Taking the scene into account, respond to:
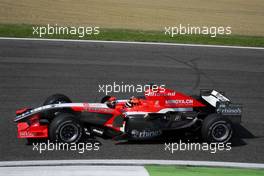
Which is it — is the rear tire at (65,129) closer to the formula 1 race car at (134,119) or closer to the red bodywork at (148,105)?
the formula 1 race car at (134,119)

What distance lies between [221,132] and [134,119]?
170 centimetres

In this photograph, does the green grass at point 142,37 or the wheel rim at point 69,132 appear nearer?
the wheel rim at point 69,132

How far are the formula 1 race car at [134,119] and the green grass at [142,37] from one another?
10.3 m

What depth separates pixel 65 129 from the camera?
33.8ft

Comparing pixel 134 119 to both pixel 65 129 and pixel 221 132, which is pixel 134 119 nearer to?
pixel 65 129

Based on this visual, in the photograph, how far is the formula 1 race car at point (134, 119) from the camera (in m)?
10.4

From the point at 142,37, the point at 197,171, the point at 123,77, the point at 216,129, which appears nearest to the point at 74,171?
the point at 197,171

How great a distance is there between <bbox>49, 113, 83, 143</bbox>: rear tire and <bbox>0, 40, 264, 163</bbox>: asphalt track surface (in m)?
0.27

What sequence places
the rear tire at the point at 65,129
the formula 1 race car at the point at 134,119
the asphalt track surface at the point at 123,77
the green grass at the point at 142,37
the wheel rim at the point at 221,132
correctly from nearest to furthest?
the rear tire at the point at 65,129
the formula 1 race car at the point at 134,119
the asphalt track surface at the point at 123,77
the wheel rim at the point at 221,132
the green grass at the point at 142,37

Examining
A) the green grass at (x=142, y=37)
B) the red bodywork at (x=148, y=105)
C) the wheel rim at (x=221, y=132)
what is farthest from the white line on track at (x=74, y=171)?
the green grass at (x=142, y=37)

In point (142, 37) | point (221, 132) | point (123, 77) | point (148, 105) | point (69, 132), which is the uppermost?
point (142, 37)

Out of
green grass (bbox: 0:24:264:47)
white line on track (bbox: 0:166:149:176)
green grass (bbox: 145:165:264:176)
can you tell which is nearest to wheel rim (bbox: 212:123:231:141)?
green grass (bbox: 145:165:264:176)

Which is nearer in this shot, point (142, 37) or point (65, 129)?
point (65, 129)

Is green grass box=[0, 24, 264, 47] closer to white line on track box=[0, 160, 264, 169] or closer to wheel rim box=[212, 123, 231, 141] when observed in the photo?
wheel rim box=[212, 123, 231, 141]
